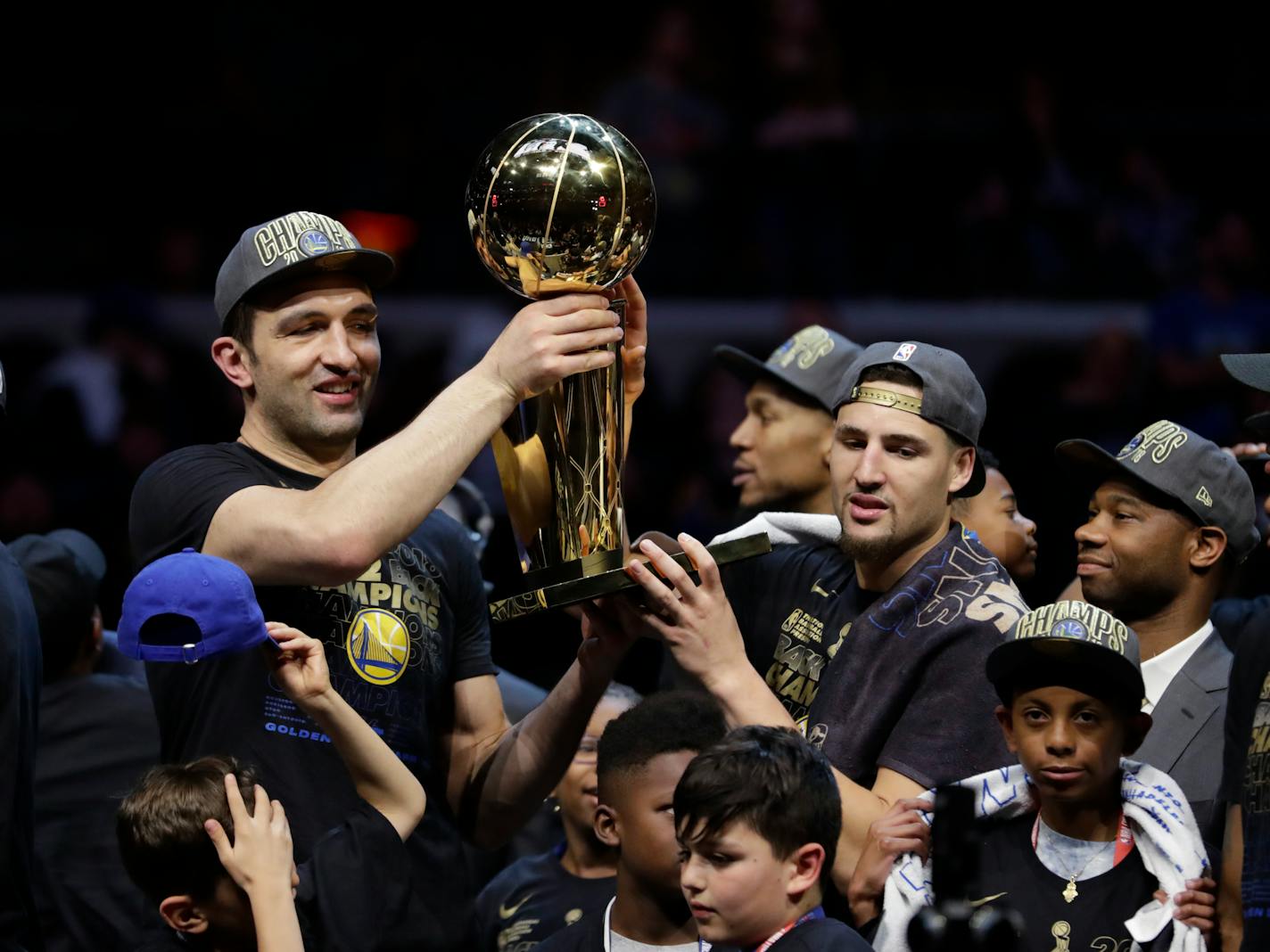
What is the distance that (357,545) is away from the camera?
10.4 ft

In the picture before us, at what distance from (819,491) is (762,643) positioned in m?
1.27

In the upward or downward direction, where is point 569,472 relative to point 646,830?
upward

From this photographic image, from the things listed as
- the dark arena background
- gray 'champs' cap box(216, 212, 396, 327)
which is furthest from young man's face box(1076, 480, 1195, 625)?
the dark arena background

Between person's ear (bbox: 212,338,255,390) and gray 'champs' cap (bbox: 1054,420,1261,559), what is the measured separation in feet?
6.10

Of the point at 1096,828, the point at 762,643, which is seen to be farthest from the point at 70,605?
the point at 1096,828

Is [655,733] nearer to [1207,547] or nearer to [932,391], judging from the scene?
[932,391]

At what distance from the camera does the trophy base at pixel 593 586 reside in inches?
128

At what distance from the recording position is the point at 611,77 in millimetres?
9648

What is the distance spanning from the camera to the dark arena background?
796 cm

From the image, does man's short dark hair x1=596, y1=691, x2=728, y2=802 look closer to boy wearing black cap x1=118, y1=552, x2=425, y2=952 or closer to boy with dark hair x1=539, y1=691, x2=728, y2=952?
boy with dark hair x1=539, y1=691, x2=728, y2=952

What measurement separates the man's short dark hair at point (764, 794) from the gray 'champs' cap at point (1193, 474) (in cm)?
139

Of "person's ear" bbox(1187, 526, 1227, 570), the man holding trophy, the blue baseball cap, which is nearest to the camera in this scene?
the blue baseball cap

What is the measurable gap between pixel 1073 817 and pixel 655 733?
0.89m

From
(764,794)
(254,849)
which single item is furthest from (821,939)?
(254,849)
